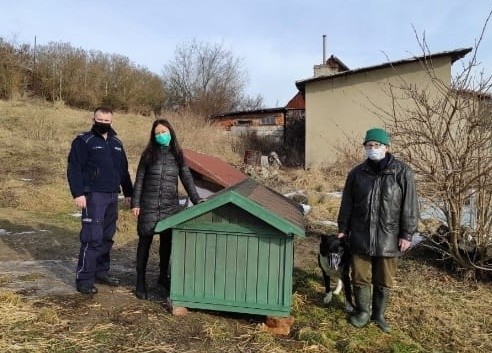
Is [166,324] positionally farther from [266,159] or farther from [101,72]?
[101,72]

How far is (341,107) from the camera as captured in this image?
18.7 metres

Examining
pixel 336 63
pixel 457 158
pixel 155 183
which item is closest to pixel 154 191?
pixel 155 183

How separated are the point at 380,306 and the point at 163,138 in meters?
2.46

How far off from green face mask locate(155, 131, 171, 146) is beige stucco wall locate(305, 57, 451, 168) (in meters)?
13.7

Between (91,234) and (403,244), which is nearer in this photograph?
(403,244)

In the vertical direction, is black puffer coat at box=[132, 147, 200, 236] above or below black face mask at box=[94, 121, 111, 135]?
below

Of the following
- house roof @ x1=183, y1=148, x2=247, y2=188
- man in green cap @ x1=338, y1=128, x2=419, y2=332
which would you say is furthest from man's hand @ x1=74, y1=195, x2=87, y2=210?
man in green cap @ x1=338, y1=128, x2=419, y2=332

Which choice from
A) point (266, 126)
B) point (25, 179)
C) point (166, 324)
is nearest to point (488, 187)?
point (166, 324)

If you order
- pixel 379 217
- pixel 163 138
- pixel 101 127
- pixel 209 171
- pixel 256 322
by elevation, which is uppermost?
pixel 101 127

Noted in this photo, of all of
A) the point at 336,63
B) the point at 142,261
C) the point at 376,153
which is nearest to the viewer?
the point at 376,153

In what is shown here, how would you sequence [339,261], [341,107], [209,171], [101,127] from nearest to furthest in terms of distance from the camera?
1. [339,261]
2. [101,127]
3. [209,171]
4. [341,107]

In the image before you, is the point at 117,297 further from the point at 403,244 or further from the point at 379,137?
the point at 379,137

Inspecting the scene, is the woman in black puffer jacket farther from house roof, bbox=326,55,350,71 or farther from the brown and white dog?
house roof, bbox=326,55,350,71

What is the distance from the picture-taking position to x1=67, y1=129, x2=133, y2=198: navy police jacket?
15.2 ft
